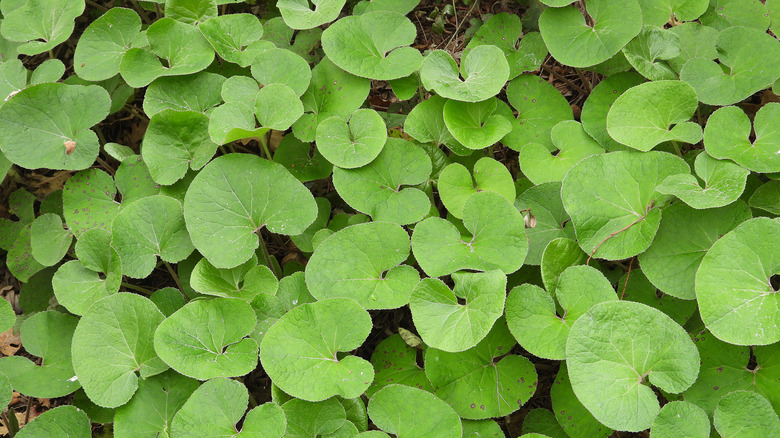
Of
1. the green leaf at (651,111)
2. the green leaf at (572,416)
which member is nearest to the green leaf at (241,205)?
the green leaf at (572,416)

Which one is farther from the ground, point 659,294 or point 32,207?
point 659,294

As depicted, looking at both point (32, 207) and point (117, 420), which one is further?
point (32, 207)

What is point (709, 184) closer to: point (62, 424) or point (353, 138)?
point (353, 138)

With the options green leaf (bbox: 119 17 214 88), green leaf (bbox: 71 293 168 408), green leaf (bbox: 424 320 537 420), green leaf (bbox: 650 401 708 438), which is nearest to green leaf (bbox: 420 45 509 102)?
green leaf (bbox: 424 320 537 420)

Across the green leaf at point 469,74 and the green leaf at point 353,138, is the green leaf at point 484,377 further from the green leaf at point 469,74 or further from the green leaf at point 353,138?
the green leaf at point 469,74

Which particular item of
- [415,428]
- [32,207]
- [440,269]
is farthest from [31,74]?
[415,428]

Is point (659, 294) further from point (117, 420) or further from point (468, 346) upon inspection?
point (117, 420)
